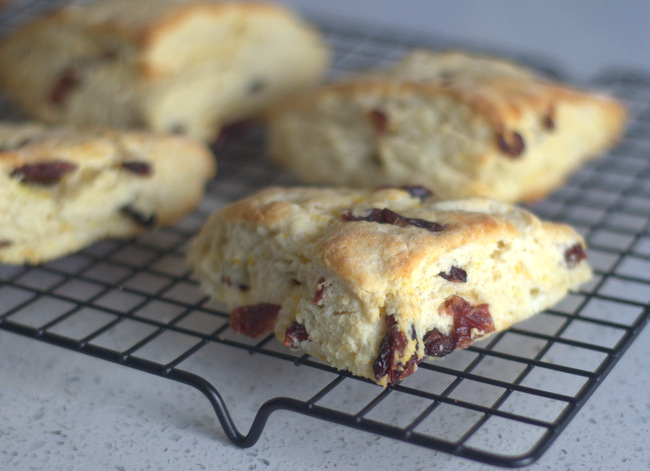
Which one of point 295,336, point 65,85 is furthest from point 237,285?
point 65,85

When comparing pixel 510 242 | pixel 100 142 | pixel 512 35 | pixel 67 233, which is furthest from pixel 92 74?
pixel 512 35

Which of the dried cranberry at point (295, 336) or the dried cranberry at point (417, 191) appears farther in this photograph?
the dried cranberry at point (417, 191)

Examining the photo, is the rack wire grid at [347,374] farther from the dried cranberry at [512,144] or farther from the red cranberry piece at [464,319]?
A: the dried cranberry at [512,144]

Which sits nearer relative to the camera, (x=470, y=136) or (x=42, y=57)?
(x=470, y=136)

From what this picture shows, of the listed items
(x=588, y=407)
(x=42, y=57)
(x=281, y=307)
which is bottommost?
(x=588, y=407)

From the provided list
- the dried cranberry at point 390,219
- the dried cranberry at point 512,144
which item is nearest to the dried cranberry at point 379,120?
the dried cranberry at point 512,144

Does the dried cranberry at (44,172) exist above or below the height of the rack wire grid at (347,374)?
above

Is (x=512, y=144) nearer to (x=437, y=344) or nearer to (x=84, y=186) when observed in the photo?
(x=437, y=344)

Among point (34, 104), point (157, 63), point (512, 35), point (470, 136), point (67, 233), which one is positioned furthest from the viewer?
point (512, 35)

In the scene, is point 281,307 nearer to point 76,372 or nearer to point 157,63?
point 76,372
